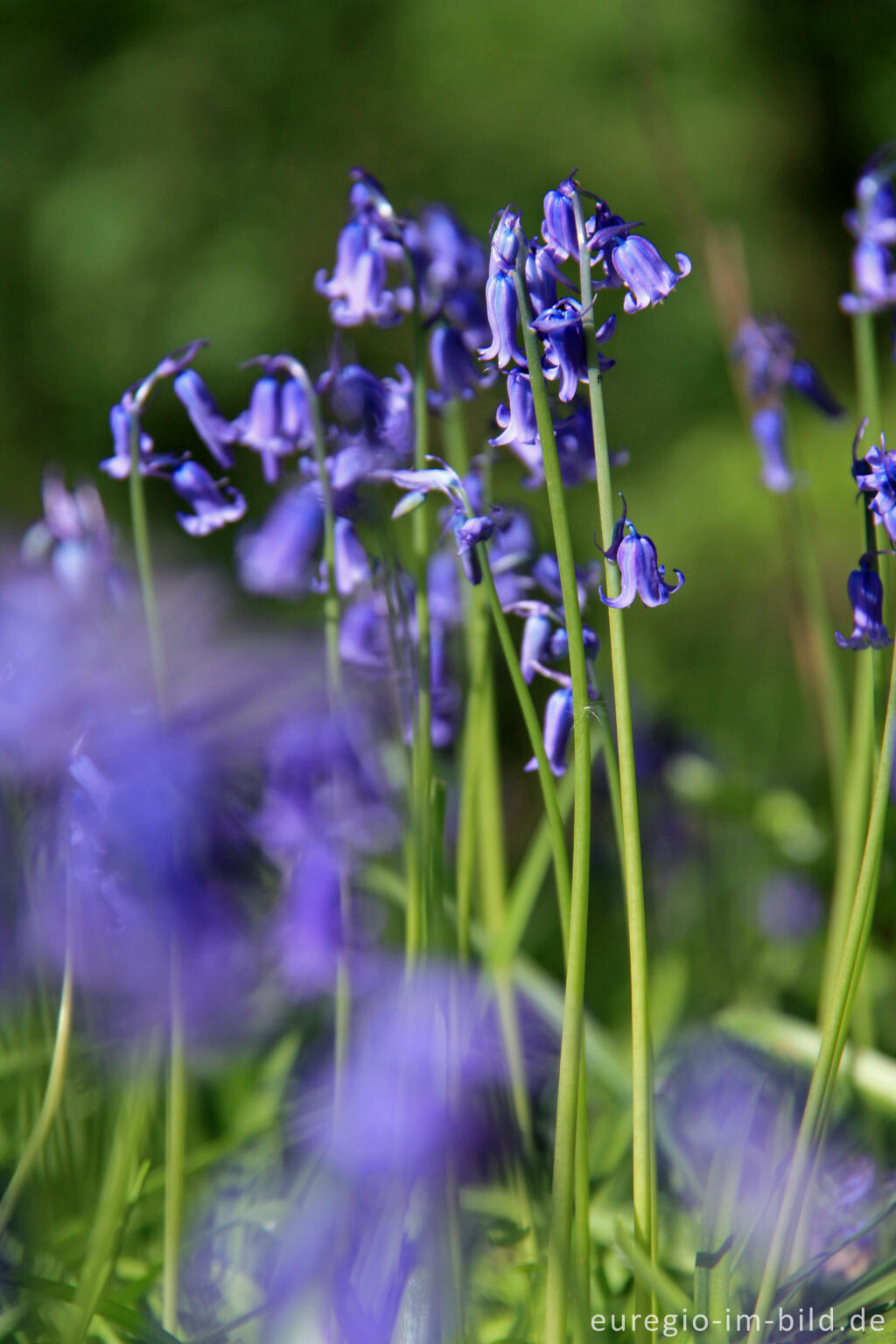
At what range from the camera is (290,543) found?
0.82 metres

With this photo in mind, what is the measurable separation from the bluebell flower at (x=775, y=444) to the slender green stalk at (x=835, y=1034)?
1.39 feet

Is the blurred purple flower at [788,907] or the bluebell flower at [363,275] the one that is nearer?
the bluebell flower at [363,275]

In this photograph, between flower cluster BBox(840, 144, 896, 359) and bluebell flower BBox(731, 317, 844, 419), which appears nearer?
flower cluster BBox(840, 144, 896, 359)

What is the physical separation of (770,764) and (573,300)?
1.29 m

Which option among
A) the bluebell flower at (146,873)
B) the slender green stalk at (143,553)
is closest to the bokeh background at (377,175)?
the bluebell flower at (146,873)

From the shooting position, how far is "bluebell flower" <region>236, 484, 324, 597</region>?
80cm

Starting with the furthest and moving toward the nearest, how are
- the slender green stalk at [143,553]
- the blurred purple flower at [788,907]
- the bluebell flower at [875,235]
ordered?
the blurred purple flower at [788,907] < the bluebell flower at [875,235] < the slender green stalk at [143,553]

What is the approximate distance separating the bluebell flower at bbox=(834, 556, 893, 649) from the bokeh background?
6.39ft

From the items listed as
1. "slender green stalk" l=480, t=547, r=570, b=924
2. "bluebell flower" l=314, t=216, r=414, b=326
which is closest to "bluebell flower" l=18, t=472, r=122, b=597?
"bluebell flower" l=314, t=216, r=414, b=326

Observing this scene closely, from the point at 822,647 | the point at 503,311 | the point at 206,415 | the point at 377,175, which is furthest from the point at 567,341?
the point at 377,175

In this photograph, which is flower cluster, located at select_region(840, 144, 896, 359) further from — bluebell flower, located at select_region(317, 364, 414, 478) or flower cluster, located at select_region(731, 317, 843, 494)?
bluebell flower, located at select_region(317, 364, 414, 478)

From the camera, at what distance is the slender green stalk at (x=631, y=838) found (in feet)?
1.79

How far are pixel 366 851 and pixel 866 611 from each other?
569mm

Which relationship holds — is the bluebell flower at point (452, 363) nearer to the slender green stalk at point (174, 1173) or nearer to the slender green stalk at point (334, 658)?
the slender green stalk at point (334, 658)
